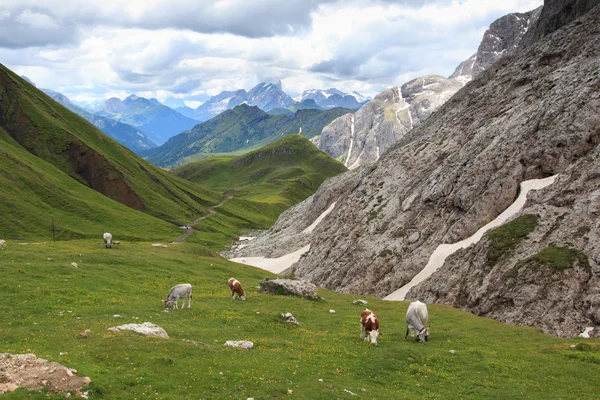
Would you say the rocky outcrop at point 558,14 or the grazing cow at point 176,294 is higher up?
the rocky outcrop at point 558,14

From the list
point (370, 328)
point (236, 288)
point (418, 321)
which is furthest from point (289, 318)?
point (418, 321)

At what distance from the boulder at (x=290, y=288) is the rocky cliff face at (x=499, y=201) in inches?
767

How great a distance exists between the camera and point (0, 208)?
423 ft

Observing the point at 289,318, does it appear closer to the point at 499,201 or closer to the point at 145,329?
the point at 145,329

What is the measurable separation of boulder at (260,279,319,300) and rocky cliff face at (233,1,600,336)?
63.9 ft

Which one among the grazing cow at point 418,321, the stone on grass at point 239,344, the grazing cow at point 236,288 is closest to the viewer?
the stone on grass at point 239,344

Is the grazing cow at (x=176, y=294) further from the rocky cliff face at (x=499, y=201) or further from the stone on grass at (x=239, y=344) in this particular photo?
the rocky cliff face at (x=499, y=201)

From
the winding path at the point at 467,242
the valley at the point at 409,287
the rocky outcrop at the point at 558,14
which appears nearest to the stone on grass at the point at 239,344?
the valley at the point at 409,287

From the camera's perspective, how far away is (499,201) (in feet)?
230

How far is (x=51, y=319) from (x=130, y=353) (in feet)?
38.7

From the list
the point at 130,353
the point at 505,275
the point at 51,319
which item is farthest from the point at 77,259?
the point at 505,275

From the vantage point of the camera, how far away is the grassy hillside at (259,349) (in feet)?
69.8

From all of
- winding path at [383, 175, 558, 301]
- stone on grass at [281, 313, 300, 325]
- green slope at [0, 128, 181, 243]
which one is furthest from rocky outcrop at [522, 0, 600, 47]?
green slope at [0, 128, 181, 243]

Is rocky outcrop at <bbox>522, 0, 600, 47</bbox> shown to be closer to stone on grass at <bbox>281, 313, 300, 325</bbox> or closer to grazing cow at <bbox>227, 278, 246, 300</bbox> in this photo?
Result: grazing cow at <bbox>227, 278, 246, 300</bbox>
